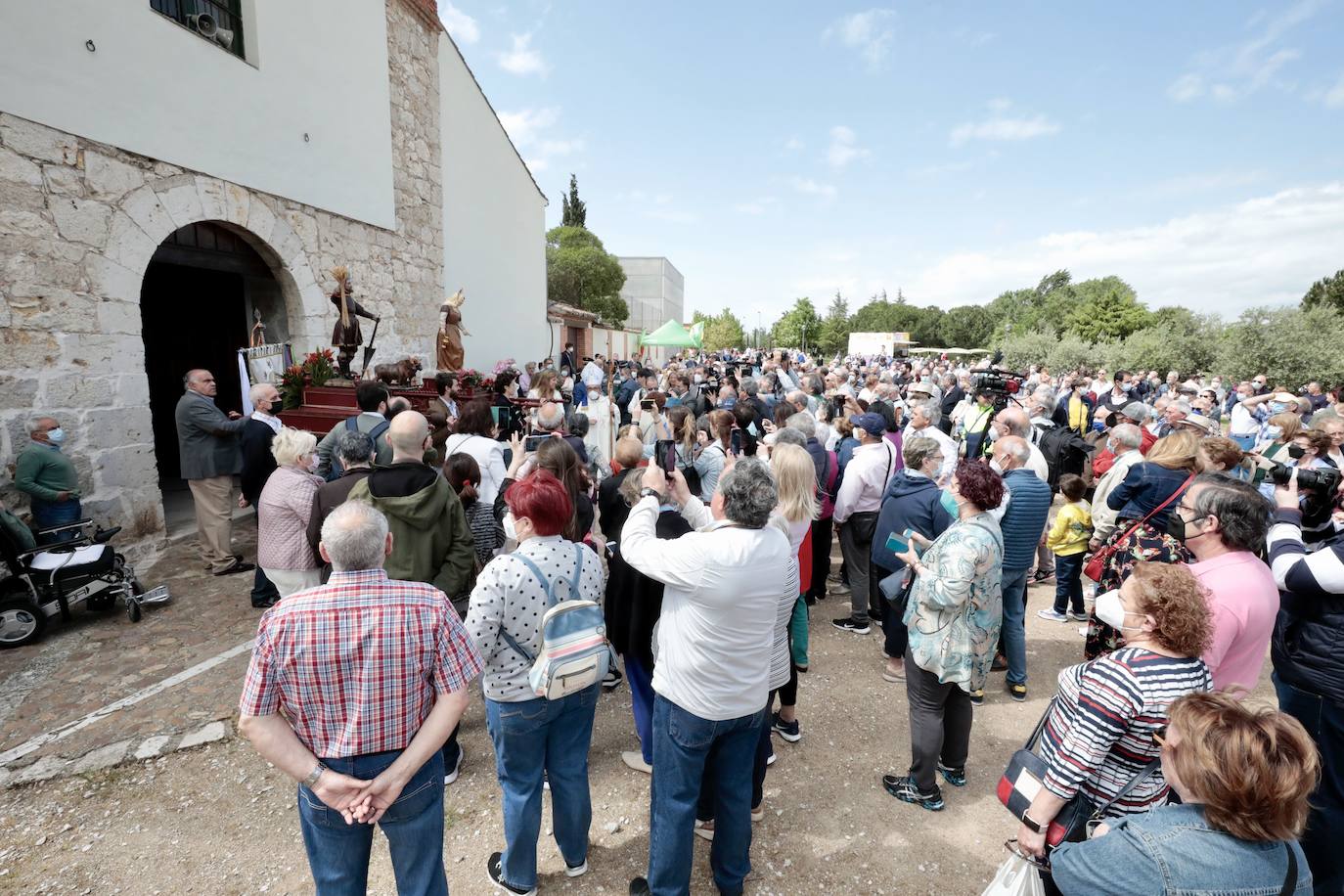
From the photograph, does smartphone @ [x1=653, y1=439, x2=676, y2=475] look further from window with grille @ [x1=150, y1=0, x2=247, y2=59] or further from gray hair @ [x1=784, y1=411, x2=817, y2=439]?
window with grille @ [x1=150, y1=0, x2=247, y2=59]

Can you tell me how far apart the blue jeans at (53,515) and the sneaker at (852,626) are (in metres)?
6.55

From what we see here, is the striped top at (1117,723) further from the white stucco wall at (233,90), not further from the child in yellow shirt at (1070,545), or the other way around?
the white stucco wall at (233,90)

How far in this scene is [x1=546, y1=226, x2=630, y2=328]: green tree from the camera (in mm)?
29906

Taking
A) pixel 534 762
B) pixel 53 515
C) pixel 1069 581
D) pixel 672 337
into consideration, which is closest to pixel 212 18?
pixel 53 515

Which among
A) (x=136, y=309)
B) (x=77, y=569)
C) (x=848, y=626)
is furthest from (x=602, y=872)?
(x=136, y=309)

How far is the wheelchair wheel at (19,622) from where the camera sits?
4352 millimetres

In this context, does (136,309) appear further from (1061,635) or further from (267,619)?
(1061,635)

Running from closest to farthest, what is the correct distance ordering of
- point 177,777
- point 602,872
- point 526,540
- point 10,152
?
point 526,540, point 602,872, point 177,777, point 10,152

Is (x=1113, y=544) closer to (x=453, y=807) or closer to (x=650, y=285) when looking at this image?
(x=453, y=807)

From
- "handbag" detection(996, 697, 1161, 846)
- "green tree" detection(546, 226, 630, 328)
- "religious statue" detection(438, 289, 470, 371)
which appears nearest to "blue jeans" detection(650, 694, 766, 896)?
"handbag" detection(996, 697, 1161, 846)

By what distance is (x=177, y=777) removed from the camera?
3227mm

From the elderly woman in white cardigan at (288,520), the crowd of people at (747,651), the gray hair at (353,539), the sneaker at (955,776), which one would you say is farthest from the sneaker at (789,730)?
the elderly woman in white cardigan at (288,520)

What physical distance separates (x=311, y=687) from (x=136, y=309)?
6.75m

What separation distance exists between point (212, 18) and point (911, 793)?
33.4ft
